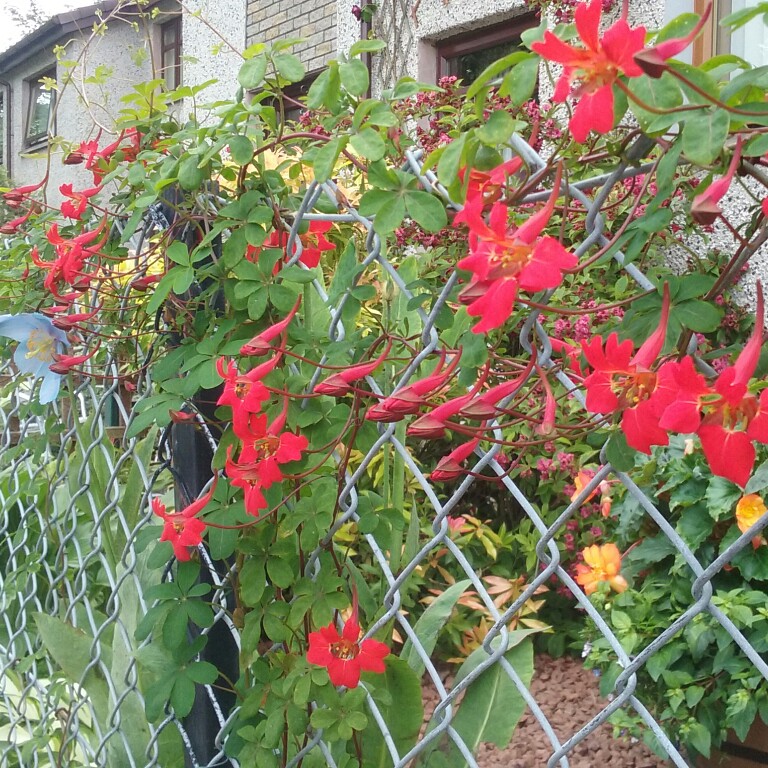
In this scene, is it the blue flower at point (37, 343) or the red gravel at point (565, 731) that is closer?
the blue flower at point (37, 343)

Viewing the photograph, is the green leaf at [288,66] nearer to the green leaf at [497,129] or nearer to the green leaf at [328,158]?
the green leaf at [328,158]

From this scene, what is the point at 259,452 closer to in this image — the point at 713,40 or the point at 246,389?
the point at 246,389

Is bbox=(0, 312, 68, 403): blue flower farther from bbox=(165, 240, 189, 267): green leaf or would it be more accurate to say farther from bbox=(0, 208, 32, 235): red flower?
bbox=(165, 240, 189, 267): green leaf

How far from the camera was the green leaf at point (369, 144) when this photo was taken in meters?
0.73

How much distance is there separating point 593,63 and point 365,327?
0.63 metres

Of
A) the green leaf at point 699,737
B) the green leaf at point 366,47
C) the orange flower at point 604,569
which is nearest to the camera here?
the green leaf at point 366,47

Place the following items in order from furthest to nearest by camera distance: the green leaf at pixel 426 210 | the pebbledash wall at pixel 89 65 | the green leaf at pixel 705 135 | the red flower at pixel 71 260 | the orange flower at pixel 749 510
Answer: the pebbledash wall at pixel 89 65 → the orange flower at pixel 749 510 → the red flower at pixel 71 260 → the green leaf at pixel 426 210 → the green leaf at pixel 705 135

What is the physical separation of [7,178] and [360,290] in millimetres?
15831

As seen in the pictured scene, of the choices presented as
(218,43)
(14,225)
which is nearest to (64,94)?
(218,43)

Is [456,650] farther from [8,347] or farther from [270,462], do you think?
[270,462]

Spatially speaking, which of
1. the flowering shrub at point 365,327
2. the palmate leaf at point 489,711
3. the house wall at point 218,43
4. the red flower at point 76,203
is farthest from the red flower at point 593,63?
the house wall at point 218,43

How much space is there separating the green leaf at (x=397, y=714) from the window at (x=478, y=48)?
13.4ft

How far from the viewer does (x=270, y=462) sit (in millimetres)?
853

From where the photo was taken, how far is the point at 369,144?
2.42 feet
